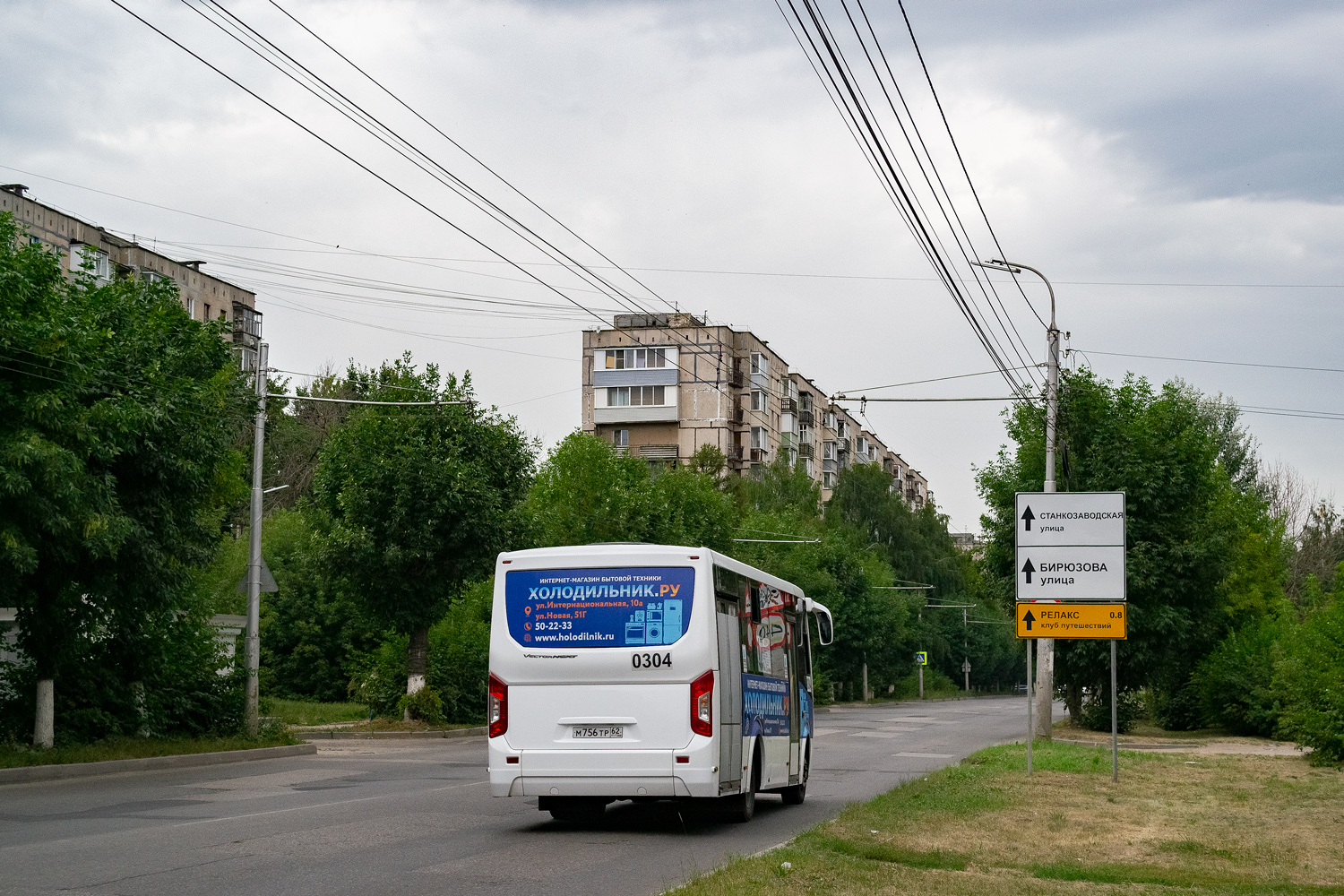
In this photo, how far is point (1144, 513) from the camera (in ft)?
123

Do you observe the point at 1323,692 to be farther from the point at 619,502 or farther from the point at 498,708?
the point at 619,502

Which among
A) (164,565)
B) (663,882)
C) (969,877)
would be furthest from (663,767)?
(164,565)

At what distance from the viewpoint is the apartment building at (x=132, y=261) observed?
207 feet

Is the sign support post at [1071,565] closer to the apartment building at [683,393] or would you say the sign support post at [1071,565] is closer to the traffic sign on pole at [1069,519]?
the traffic sign on pole at [1069,519]

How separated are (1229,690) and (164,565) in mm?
28837

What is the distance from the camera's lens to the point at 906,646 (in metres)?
86.8

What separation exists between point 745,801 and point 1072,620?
7.95 m

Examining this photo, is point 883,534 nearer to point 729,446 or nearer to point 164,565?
point 729,446

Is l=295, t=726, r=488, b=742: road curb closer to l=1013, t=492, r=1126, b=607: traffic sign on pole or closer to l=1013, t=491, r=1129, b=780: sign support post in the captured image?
l=1013, t=491, r=1129, b=780: sign support post

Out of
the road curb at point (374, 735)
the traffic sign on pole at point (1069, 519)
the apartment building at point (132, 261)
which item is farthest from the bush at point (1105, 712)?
the apartment building at point (132, 261)

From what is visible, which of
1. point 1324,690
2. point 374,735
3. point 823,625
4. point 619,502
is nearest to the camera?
point 823,625

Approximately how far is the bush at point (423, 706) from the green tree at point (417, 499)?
1.54ft

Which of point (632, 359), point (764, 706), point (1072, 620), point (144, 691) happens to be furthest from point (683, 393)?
point (764, 706)

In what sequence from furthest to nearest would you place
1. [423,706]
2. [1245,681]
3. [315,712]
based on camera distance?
[315,712] < [1245,681] < [423,706]
